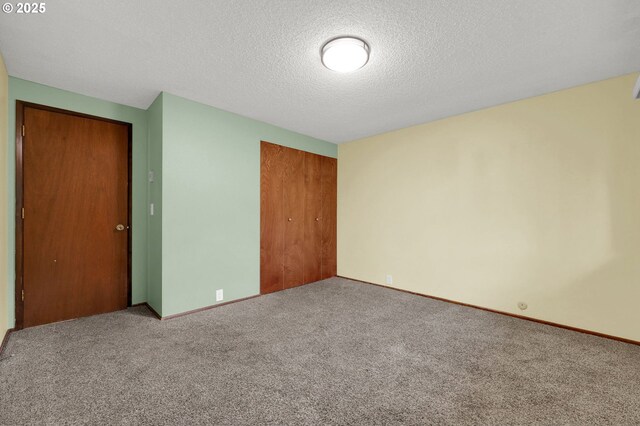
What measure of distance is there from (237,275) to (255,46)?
8.53 ft

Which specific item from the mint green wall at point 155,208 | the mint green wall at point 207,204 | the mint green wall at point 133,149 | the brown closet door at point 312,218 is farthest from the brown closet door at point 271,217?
the mint green wall at point 133,149

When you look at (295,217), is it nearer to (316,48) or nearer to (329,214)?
(329,214)

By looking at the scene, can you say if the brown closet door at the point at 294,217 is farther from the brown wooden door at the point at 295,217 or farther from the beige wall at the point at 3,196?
the beige wall at the point at 3,196

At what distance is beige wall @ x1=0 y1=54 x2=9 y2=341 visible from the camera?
86.1 inches

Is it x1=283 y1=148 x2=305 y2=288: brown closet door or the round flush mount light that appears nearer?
the round flush mount light

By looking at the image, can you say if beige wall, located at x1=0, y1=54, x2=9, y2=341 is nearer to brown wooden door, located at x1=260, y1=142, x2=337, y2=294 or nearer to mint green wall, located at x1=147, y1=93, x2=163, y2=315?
mint green wall, located at x1=147, y1=93, x2=163, y2=315

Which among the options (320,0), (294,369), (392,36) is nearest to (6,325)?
(294,369)

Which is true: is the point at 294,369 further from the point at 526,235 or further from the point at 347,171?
the point at 347,171

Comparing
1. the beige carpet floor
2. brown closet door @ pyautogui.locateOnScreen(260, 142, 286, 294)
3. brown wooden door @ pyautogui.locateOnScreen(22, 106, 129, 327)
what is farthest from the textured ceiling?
the beige carpet floor

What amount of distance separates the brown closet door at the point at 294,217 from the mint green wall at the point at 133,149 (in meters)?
1.85

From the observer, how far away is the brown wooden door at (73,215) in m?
2.62

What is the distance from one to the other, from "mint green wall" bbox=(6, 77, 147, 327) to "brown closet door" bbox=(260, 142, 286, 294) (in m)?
1.45

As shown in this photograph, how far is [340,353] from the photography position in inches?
85.7

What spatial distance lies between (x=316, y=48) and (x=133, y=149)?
8.41 feet
